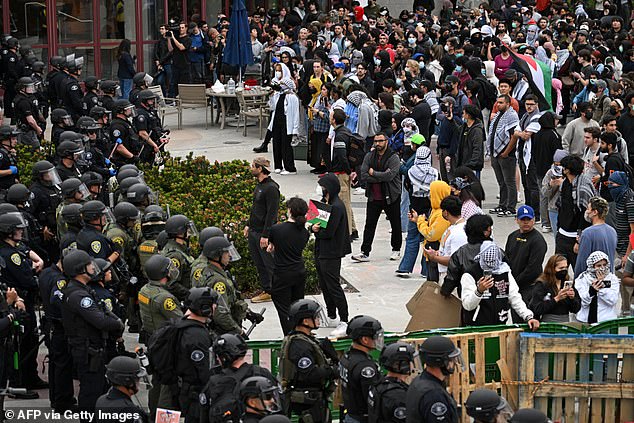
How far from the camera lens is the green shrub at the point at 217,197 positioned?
547 inches

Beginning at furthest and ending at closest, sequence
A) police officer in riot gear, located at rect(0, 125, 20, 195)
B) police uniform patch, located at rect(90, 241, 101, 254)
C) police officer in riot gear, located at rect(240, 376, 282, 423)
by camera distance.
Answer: police officer in riot gear, located at rect(0, 125, 20, 195) < police uniform patch, located at rect(90, 241, 101, 254) < police officer in riot gear, located at rect(240, 376, 282, 423)

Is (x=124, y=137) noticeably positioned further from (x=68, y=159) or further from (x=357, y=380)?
(x=357, y=380)

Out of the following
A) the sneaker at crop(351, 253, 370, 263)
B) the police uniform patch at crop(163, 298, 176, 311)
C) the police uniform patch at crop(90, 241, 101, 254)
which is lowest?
the sneaker at crop(351, 253, 370, 263)

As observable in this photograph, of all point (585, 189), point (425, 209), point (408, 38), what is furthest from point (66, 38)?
point (585, 189)

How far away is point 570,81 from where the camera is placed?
23.3m

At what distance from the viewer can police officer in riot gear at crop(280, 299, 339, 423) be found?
868 cm

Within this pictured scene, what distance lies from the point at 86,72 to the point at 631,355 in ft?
64.8

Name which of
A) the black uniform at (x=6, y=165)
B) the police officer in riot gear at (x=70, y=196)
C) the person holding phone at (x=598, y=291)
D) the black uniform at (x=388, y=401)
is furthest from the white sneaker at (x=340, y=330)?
the black uniform at (x=6, y=165)

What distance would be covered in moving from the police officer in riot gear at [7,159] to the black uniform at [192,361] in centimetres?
646

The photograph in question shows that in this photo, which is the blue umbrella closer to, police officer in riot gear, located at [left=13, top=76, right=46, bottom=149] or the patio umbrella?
the patio umbrella

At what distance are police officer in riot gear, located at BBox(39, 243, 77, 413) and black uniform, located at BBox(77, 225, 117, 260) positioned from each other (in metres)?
0.65

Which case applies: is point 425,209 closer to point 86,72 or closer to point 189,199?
point 189,199

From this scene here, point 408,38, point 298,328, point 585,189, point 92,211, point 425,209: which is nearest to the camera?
point 298,328

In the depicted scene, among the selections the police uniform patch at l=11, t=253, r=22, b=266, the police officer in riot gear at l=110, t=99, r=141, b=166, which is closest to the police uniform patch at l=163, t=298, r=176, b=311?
the police uniform patch at l=11, t=253, r=22, b=266
